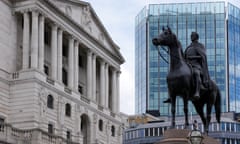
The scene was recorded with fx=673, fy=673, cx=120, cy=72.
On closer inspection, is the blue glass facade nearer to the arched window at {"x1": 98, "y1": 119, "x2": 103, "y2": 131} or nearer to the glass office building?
the glass office building

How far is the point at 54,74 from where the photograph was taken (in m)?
82.9

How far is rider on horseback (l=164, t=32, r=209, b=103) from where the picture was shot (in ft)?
79.5

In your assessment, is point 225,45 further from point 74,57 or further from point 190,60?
point 190,60

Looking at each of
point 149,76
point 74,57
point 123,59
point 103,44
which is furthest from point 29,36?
point 149,76

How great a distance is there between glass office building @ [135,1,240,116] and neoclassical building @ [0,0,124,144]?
276ft

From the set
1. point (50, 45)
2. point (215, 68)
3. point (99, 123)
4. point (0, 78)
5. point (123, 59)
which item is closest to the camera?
point (0, 78)

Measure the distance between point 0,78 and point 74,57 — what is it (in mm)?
14958

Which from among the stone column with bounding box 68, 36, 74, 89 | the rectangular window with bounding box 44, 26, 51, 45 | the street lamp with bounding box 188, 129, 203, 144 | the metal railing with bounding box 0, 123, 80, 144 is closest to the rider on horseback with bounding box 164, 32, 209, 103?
the street lamp with bounding box 188, 129, 203, 144

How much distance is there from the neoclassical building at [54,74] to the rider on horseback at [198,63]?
46.2 m

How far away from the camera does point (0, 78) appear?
76.6 meters

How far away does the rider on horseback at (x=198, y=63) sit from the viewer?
79.5 feet

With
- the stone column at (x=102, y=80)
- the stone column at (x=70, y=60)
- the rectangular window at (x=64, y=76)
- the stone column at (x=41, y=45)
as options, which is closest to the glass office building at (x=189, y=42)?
the stone column at (x=102, y=80)

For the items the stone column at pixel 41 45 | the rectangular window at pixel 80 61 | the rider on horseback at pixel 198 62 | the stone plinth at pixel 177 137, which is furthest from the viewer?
the rectangular window at pixel 80 61

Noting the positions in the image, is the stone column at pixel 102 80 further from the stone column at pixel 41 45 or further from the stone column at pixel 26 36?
the stone column at pixel 26 36
